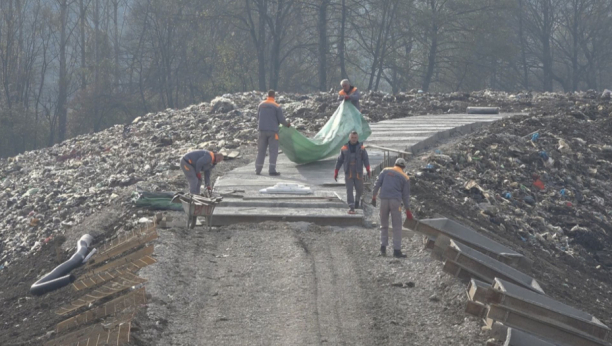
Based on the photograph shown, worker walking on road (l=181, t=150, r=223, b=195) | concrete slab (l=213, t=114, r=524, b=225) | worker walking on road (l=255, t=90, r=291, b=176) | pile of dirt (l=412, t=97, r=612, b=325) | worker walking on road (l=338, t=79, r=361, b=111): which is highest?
worker walking on road (l=338, t=79, r=361, b=111)

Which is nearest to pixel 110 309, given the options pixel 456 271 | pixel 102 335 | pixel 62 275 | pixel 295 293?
pixel 102 335

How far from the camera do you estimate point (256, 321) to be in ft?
30.4

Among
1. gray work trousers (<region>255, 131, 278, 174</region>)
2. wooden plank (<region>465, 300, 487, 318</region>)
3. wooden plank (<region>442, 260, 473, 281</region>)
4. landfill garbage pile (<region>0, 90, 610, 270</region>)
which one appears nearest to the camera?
wooden plank (<region>465, 300, 487, 318</region>)

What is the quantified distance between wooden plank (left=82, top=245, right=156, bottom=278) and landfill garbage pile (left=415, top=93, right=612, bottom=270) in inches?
264

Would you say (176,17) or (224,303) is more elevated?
(176,17)

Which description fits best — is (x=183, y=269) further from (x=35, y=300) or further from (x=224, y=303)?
(x=35, y=300)

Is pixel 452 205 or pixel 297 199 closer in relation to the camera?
pixel 297 199

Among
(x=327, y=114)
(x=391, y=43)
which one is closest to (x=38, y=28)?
(x=391, y=43)

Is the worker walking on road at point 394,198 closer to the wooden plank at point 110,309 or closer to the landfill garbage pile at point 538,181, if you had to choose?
the wooden plank at point 110,309

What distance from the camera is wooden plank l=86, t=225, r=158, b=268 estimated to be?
12.0 metres

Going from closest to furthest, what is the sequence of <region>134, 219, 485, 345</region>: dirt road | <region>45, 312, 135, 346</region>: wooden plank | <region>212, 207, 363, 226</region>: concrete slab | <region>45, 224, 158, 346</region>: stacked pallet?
<region>45, 312, 135, 346</region>: wooden plank
<region>45, 224, 158, 346</region>: stacked pallet
<region>134, 219, 485, 345</region>: dirt road
<region>212, 207, 363, 226</region>: concrete slab

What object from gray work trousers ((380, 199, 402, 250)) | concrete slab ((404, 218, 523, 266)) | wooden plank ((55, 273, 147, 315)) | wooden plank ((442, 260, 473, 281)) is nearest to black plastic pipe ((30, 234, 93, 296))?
wooden plank ((55, 273, 147, 315))

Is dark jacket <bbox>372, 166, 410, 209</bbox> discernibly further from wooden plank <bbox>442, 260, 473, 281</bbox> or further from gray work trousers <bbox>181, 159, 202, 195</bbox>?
gray work trousers <bbox>181, 159, 202, 195</bbox>

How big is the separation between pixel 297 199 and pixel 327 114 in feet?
39.7
